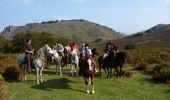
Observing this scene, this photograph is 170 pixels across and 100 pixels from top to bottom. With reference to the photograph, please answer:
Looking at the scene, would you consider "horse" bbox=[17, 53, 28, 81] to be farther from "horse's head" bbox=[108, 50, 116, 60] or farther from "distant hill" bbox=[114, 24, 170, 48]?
"distant hill" bbox=[114, 24, 170, 48]

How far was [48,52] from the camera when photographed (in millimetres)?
25453

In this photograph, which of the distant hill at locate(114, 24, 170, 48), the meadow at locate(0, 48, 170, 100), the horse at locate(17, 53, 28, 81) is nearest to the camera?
the meadow at locate(0, 48, 170, 100)

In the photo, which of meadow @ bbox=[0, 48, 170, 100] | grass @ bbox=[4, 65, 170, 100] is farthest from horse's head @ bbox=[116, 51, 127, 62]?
grass @ bbox=[4, 65, 170, 100]

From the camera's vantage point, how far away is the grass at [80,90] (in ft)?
71.1

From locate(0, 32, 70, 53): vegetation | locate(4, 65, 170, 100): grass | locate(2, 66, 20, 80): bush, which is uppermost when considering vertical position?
locate(0, 32, 70, 53): vegetation

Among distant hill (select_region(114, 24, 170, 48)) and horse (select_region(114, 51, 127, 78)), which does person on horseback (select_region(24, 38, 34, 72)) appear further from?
distant hill (select_region(114, 24, 170, 48))

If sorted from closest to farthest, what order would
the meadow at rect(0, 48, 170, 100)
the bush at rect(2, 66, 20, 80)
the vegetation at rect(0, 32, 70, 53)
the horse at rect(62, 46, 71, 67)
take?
the meadow at rect(0, 48, 170, 100) < the bush at rect(2, 66, 20, 80) < the horse at rect(62, 46, 71, 67) < the vegetation at rect(0, 32, 70, 53)

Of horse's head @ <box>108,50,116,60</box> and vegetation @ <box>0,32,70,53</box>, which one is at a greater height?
vegetation @ <box>0,32,70,53</box>

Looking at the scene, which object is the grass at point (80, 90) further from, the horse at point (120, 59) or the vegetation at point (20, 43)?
the vegetation at point (20, 43)

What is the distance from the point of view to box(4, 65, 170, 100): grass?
21.7 meters

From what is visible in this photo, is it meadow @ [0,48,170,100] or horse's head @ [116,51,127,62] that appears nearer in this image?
meadow @ [0,48,170,100]

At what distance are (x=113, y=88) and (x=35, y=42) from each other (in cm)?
6485

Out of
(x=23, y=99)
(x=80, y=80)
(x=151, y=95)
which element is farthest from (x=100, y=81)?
(x=23, y=99)

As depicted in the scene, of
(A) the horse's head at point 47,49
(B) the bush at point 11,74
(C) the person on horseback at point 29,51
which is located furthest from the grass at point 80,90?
(A) the horse's head at point 47,49
